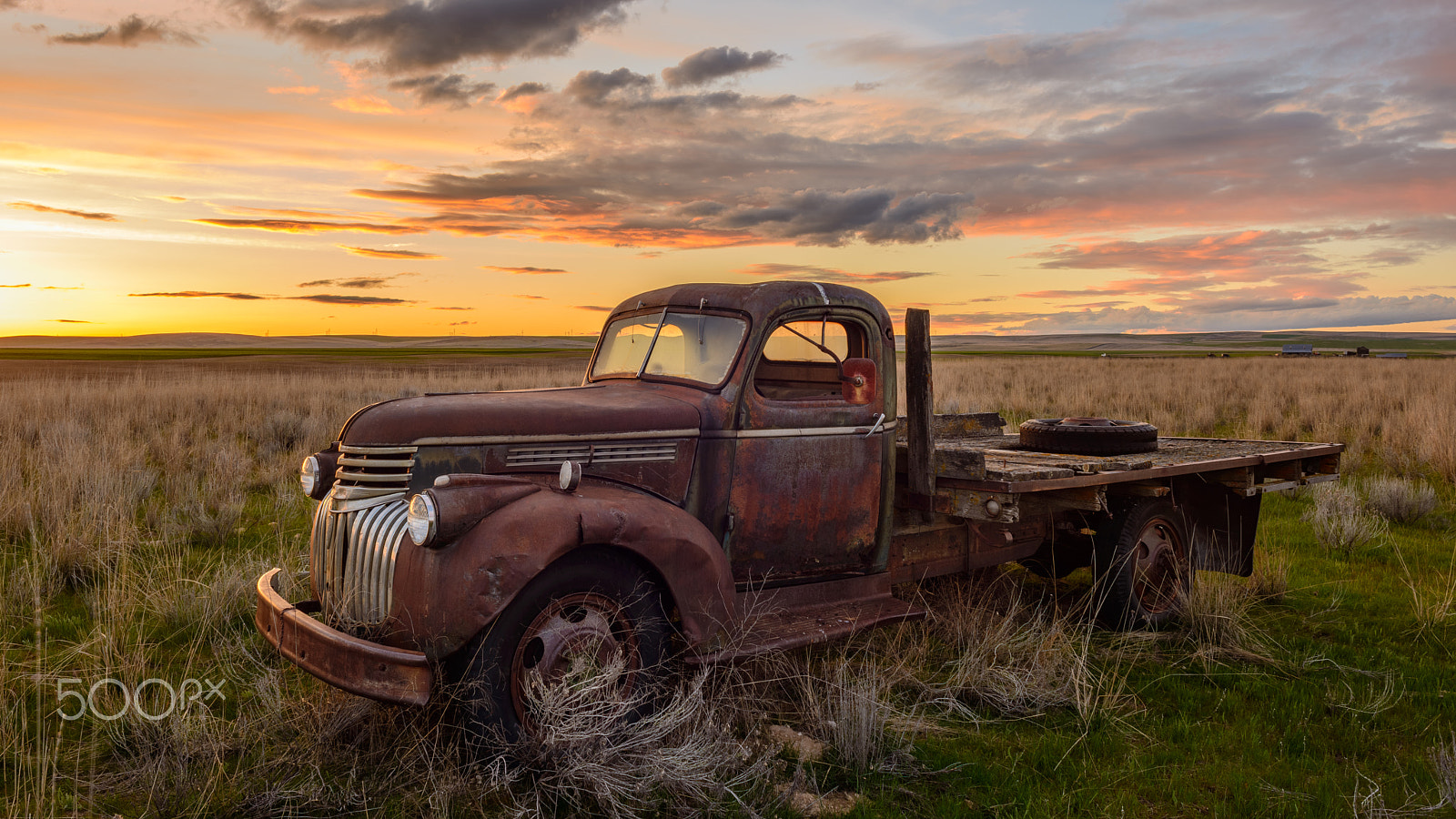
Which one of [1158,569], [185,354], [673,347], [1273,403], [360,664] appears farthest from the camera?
[185,354]

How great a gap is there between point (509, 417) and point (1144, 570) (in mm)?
4558

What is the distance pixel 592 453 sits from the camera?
4.16m

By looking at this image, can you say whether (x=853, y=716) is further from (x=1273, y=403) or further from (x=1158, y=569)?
(x=1273, y=403)

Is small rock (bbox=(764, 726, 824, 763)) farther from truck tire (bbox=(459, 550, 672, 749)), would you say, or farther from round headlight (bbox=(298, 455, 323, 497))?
round headlight (bbox=(298, 455, 323, 497))

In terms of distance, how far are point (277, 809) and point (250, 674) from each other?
169cm

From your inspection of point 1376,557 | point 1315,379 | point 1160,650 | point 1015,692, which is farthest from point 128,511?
point 1315,379

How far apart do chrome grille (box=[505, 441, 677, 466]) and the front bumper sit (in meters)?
0.99

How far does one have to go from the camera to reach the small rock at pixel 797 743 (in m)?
4.00

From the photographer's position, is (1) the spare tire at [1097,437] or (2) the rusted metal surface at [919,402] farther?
(1) the spare tire at [1097,437]

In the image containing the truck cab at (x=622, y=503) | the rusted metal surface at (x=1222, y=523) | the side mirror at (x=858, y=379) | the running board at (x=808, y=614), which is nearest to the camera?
the truck cab at (x=622, y=503)

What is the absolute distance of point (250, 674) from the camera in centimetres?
486

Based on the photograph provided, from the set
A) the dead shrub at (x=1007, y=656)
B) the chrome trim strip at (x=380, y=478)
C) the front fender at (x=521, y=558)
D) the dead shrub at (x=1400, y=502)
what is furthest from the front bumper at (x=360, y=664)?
the dead shrub at (x=1400, y=502)

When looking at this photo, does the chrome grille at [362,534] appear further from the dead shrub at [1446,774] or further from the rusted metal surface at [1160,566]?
the rusted metal surface at [1160,566]

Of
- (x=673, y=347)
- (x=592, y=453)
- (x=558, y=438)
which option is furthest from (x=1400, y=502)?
(x=558, y=438)
